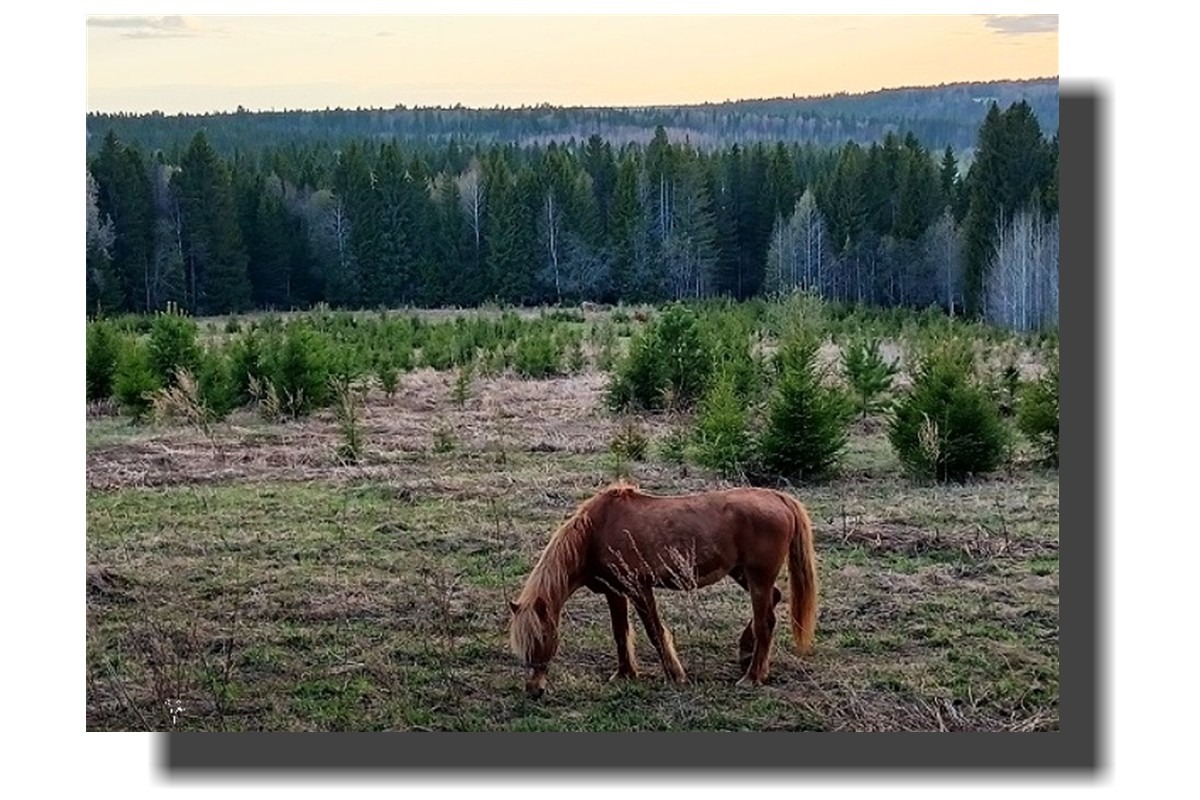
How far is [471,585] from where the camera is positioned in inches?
317

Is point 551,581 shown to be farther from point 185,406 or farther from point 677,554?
point 185,406

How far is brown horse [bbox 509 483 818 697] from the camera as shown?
7.34m

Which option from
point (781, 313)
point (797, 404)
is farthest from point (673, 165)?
point (797, 404)

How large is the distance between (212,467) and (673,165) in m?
3.47

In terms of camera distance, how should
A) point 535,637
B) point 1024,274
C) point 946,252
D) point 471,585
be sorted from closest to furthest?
point 535,637 → point 471,585 → point 1024,274 → point 946,252

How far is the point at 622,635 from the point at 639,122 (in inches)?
125

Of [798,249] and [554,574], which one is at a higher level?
[798,249]

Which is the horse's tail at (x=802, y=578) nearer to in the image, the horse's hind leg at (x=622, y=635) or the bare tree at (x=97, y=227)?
the horse's hind leg at (x=622, y=635)

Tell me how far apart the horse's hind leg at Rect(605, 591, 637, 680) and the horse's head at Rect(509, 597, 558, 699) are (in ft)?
1.16

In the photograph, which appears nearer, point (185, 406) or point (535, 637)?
point (535, 637)

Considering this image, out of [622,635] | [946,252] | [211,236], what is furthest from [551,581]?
[946,252]

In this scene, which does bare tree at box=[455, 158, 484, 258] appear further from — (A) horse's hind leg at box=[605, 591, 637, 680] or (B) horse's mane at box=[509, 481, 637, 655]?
(A) horse's hind leg at box=[605, 591, 637, 680]

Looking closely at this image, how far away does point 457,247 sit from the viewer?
8.74 meters

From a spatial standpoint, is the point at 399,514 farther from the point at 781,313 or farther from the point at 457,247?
the point at 781,313
